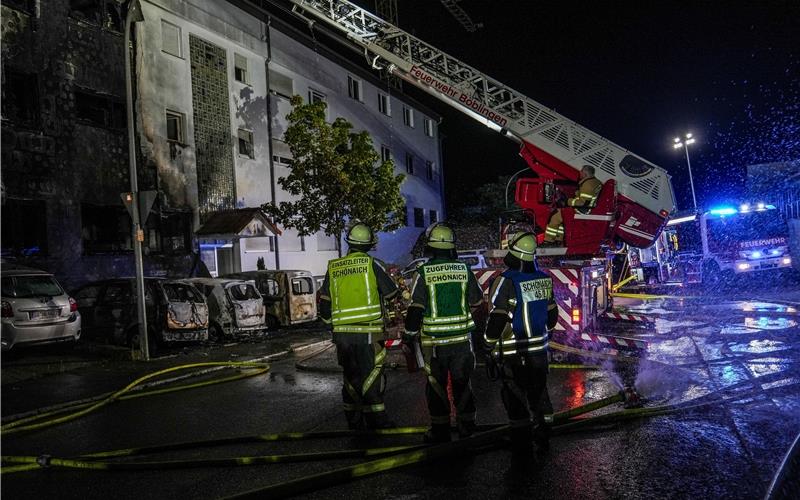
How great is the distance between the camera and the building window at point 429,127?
3853cm

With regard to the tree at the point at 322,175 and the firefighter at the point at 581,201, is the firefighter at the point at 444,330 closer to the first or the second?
the firefighter at the point at 581,201

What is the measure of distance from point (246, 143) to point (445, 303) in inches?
745

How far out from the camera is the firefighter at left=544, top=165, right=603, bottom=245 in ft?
32.0

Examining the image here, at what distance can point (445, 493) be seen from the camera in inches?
163

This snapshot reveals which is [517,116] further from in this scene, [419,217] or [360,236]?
[419,217]

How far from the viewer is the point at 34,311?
1061 cm

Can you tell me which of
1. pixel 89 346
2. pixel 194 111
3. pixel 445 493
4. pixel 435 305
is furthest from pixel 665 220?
pixel 194 111

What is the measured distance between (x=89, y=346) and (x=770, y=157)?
107 feet

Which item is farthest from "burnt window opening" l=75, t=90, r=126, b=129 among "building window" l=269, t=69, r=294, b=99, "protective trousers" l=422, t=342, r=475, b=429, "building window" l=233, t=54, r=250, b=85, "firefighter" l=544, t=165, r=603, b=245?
"protective trousers" l=422, t=342, r=475, b=429

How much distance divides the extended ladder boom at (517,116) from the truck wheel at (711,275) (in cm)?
1290

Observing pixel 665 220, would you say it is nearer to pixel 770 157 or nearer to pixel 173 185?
pixel 173 185

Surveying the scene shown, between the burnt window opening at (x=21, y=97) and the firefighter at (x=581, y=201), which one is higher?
the burnt window opening at (x=21, y=97)

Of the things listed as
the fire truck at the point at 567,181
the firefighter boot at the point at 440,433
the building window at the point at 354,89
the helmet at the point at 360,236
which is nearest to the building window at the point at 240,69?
the building window at the point at 354,89

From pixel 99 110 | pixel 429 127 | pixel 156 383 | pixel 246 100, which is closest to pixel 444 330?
pixel 156 383
